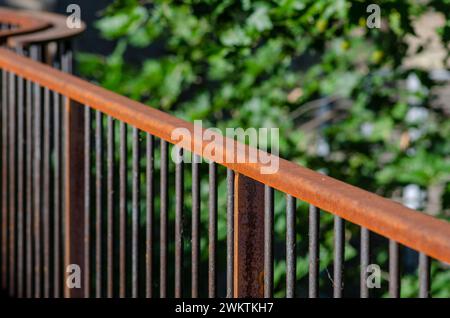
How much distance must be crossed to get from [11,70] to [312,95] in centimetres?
297

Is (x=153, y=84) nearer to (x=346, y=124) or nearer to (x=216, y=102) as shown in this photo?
(x=216, y=102)

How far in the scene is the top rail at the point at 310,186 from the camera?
5.95 feet

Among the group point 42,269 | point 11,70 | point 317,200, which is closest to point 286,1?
point 11,70

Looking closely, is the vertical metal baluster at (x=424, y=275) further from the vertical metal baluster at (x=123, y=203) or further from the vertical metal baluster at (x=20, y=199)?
the vertical metal baluster at (x=20, y=199)

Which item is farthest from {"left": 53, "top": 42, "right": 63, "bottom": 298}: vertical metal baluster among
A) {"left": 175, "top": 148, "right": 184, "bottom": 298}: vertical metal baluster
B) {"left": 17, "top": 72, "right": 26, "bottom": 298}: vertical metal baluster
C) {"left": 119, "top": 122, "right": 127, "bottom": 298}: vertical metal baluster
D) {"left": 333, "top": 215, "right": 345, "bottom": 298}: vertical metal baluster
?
{"left": 333, "top": 215, "right": 345, "bottom": 298}: vertical metal baluster

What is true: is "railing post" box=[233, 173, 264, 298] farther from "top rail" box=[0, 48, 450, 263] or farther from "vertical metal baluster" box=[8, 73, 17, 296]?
"vertical metal baluster" box=[8, 73, 17, 296]

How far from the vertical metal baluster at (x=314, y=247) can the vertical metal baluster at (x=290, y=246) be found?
0.25ft

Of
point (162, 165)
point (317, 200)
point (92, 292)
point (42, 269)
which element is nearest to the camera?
point (317, 200)

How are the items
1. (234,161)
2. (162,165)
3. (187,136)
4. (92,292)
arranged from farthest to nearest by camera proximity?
1. (92,292)
2. (162,165)
3. (187,136)
4. (234,161)

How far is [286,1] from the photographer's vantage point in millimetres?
4398

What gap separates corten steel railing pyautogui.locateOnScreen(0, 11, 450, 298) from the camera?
6.84ft

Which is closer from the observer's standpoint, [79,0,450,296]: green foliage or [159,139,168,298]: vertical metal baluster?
[159,139,168,298]: vertical metal baluster

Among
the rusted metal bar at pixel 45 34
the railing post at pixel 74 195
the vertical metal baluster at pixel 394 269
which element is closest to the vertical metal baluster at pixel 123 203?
the railing post at pixel 74 195

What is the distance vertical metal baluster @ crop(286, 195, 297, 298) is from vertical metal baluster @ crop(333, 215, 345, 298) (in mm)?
166
